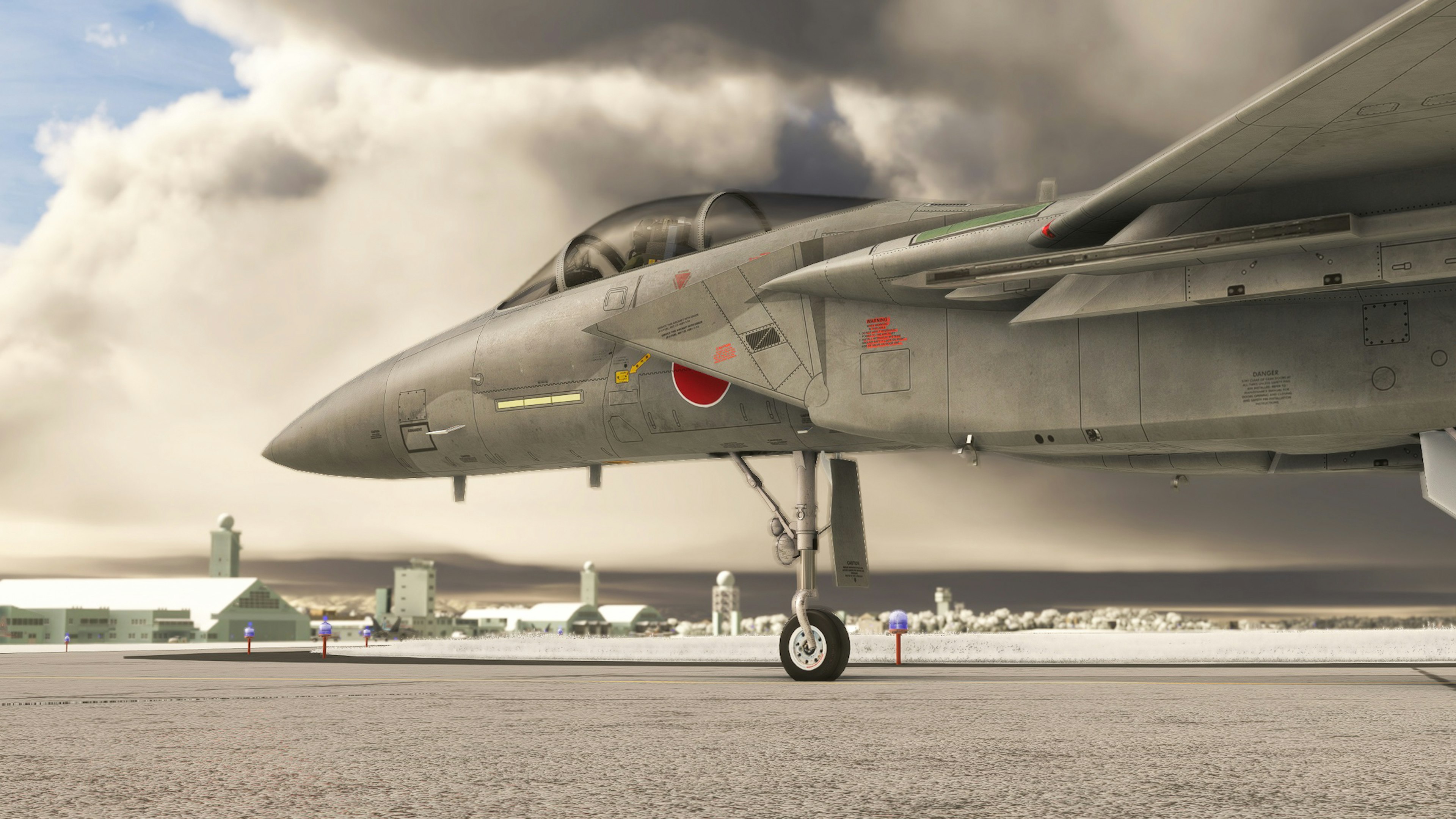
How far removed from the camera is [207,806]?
3.12 metres

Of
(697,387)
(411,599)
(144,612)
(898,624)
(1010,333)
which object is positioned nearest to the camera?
(1010,333)

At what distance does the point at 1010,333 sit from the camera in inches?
339

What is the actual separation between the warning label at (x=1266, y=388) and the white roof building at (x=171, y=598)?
66.1 meters

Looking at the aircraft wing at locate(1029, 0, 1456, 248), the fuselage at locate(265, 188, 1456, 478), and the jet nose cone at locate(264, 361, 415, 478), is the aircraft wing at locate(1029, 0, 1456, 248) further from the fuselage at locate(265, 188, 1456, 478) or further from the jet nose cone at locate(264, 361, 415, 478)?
the jet nose cone at locate(264, 361, 415, 478)

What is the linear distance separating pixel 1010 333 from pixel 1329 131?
3076 mm

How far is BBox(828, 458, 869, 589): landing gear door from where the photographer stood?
10.7m

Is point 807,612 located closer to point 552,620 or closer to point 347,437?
point 347,437

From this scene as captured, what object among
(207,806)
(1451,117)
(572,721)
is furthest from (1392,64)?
(207,806)

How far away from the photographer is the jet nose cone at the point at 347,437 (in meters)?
12.7

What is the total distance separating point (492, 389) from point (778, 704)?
638cm

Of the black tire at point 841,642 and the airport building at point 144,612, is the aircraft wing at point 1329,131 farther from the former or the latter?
the airport building at point 144,612

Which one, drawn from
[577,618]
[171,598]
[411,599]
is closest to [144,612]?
[171,598]

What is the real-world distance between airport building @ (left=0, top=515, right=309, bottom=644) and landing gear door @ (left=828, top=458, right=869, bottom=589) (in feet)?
200

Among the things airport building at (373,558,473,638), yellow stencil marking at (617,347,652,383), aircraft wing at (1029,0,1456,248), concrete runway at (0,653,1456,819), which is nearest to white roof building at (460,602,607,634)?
airport building at (373,558,473,638)
